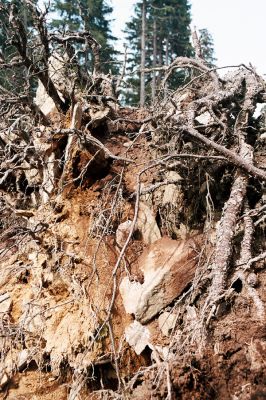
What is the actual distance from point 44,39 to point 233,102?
2230 millimetres

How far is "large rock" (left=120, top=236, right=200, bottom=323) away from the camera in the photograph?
124 inches

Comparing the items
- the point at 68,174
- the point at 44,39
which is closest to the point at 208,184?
the point at 68,174

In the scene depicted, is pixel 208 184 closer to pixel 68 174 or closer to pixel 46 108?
pixel 68 174

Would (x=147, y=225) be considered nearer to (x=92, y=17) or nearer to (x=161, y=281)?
(x=161, y=281)

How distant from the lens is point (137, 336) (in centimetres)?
314

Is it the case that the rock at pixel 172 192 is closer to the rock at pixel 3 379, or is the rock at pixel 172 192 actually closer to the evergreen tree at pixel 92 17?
the rock at pixel 3 379

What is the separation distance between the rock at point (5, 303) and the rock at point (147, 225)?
1.56m

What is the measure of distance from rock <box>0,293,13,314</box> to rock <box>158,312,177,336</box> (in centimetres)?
166

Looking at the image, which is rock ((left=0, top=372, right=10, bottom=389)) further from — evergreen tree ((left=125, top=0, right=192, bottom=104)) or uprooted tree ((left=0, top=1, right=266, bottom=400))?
evergreen tree ((left=125, top=0, right=192, bottom=104))

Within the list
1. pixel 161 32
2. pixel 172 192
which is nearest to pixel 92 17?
pixel 161 32

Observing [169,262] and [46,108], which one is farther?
[46,108]

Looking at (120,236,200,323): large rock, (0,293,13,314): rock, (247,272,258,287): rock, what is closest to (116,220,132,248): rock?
(120,236,200,323): large rock

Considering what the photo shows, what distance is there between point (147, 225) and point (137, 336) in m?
1.12

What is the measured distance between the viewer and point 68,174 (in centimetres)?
400
